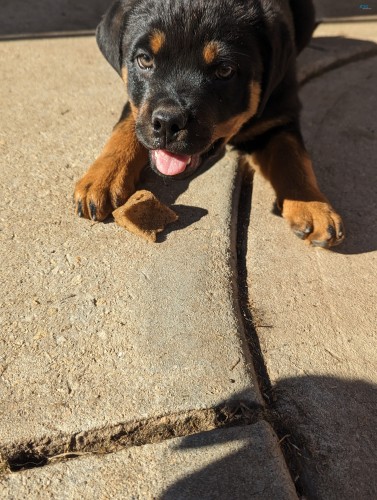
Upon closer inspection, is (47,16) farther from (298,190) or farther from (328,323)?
(328,323)

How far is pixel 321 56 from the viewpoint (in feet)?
14.1

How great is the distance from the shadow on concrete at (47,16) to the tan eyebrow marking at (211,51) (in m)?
2.34

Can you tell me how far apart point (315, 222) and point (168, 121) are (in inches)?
32.4

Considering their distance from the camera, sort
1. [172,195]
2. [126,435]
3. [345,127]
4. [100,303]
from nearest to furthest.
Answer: [126,435]
[100,303]
[172,195]
[345,127]

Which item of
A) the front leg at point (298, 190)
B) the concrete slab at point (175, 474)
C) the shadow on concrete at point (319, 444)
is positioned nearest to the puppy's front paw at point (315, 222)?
the front leg at point (298, 190)

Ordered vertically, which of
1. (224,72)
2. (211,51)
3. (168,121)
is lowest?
(168,121)

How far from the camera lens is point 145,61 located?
2.71 metres

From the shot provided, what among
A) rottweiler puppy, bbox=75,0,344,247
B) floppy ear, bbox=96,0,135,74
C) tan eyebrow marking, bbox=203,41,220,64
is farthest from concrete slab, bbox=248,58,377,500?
floppy ear, bbox=96,0,135,74

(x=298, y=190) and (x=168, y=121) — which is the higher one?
(x=168, y=121)

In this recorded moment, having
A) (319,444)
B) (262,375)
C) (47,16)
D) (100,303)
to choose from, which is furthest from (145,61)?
(47,16)

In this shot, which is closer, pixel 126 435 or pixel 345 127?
pixel 126 435

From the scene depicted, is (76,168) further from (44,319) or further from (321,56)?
(321,56)

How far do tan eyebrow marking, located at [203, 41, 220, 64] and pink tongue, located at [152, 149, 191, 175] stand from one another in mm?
474

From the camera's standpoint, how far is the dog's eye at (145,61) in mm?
2691
